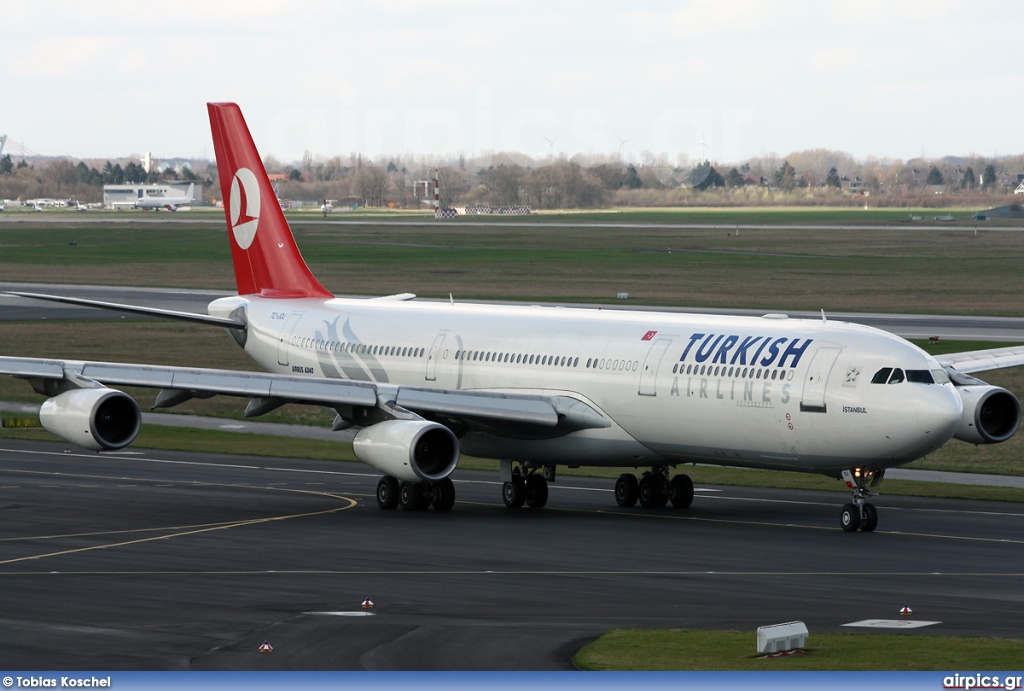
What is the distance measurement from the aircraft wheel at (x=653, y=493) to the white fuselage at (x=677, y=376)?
68.8 inches

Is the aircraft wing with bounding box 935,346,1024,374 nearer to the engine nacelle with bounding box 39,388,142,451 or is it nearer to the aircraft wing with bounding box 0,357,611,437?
the aircraft wing with bounding box 0,357,611,437

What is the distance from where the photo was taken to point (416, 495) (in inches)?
1638

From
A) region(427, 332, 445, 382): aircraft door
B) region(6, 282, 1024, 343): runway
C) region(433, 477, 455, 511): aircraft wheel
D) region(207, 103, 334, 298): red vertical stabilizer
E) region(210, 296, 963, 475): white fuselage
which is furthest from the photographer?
region(6, 282, 1024, 343): runway

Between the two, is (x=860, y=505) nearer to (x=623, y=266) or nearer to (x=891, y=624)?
(x=891, y=624)

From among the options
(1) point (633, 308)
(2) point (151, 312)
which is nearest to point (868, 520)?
(2) point (151, 312)

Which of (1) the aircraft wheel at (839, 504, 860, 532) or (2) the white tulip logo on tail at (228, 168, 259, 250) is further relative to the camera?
(2) the white tulip logo on tail at (228, 168, 259, 250)

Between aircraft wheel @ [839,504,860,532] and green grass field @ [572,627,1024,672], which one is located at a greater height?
green grass field @ [572,627,1024,672]

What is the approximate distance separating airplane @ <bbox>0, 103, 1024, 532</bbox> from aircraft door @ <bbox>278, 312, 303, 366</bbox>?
11.7 feet

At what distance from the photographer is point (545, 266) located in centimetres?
14112

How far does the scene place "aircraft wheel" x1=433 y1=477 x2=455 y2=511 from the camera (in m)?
41.7

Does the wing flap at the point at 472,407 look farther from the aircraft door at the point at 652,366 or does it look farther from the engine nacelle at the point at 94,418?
the engine nacelle at the point at 94,418

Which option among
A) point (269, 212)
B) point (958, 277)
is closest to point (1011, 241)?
point (958, 277)

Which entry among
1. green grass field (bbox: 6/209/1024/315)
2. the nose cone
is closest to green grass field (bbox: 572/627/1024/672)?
the nose cone

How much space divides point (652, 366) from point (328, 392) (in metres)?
8.12
